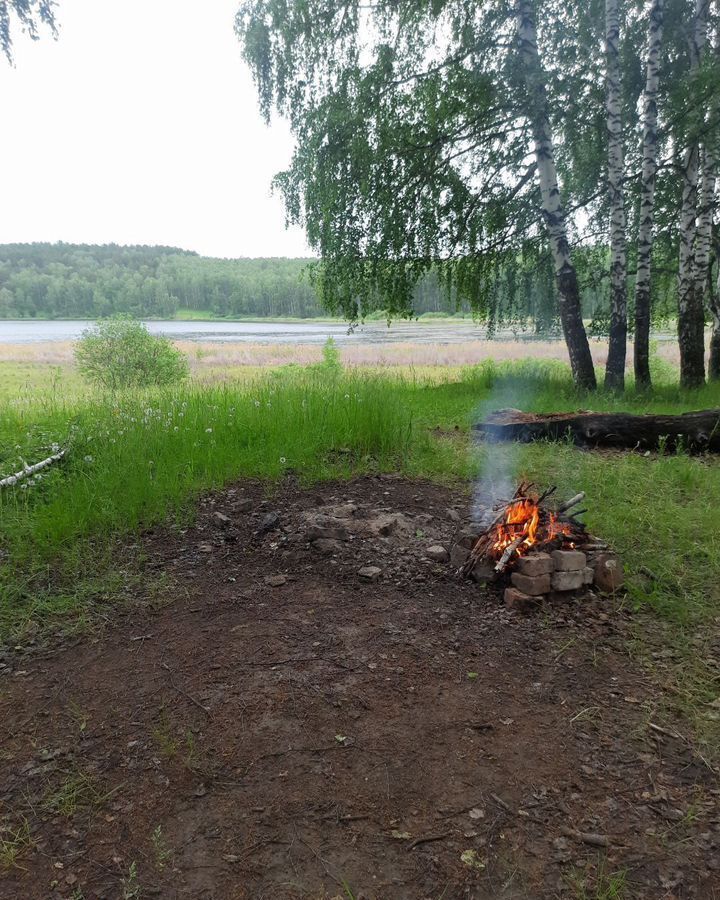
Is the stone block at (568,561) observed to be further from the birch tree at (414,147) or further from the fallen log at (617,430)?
the birch tree at (414,147)

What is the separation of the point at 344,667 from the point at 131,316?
638 inches

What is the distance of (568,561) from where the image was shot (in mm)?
3395

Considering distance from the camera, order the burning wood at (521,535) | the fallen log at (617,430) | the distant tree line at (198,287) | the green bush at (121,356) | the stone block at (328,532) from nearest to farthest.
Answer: the burning wood at (521,535) → the stone block at (328,532) → the fallen log at (617,430) → the distant tree line at (198,287) → the green bush at (121,356)

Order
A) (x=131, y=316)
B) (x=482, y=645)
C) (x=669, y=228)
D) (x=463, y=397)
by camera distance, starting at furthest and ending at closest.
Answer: (x=131, y=316) → (x=669, y=228) → (x=463, y=397) → (x=482, y=645)

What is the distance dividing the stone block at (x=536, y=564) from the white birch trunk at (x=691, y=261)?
8.55 metres

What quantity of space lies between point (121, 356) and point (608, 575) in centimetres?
1543

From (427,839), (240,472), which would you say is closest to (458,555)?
(427,839)

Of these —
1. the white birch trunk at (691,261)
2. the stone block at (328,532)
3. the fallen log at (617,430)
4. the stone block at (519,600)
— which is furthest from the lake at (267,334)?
the stone block at (519,600)

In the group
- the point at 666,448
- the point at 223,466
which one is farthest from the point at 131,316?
the point at 666,448

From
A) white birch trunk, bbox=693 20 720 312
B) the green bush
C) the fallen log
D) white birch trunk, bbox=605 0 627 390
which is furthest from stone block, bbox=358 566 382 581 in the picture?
the green bush

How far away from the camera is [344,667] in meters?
2.76

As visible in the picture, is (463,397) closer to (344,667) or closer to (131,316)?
(344,667)

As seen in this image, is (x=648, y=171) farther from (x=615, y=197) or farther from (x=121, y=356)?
(x=121, y=356)

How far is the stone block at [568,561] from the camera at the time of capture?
11.1 ft
